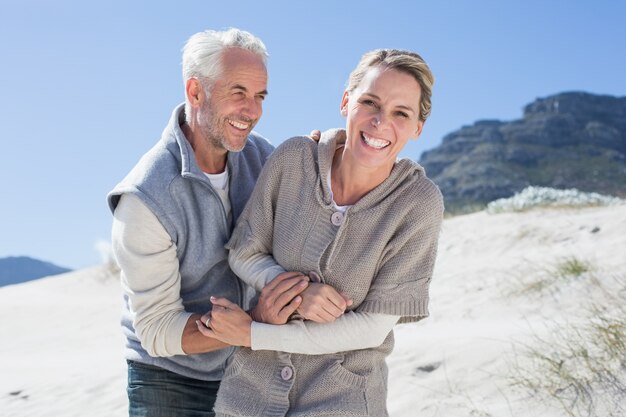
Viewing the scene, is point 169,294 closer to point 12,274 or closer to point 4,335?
point 4,335

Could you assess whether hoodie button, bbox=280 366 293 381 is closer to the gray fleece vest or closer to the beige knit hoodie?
the beige knit hoodie

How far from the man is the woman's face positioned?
26.0 inches

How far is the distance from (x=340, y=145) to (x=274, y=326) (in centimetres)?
72

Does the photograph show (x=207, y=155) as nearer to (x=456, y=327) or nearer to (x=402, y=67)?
(x=402, y=67)

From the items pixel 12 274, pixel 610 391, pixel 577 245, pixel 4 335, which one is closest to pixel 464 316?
pixel 577 245

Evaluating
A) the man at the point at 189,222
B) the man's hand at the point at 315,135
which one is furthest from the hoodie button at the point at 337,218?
the man at the point at 189,222

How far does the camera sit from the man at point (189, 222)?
2.93 meters

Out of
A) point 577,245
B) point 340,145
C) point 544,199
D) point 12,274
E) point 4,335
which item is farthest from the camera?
point 12,274

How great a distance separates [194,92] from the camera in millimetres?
3168

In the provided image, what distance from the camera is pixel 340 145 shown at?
2783mm

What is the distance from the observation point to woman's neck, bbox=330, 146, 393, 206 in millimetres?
2623

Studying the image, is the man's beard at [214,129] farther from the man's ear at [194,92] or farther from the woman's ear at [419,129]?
the woman's ear at [419,129]

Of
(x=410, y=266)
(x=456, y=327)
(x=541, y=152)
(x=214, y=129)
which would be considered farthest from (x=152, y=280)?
(x=541, y=152)

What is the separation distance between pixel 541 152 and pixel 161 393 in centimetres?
5542
